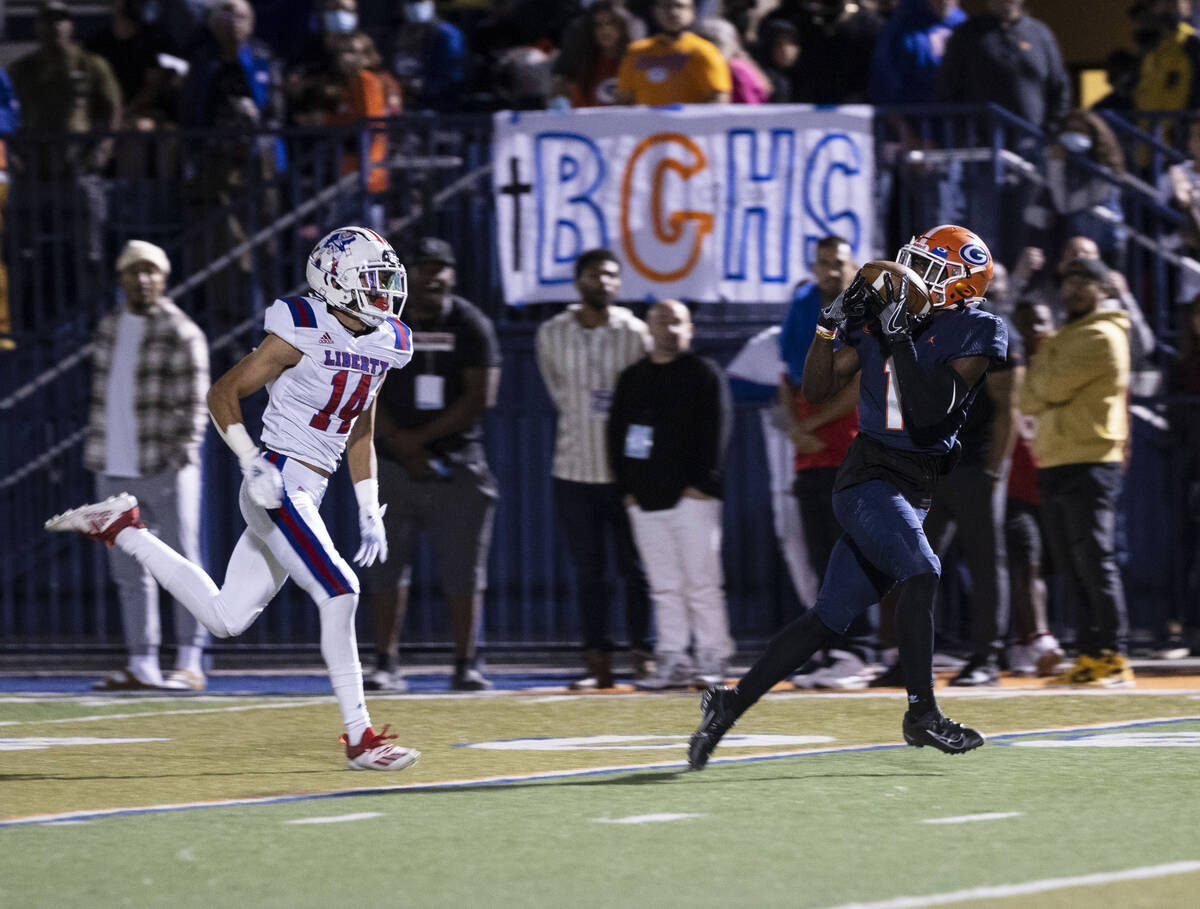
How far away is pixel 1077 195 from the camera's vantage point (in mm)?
12805

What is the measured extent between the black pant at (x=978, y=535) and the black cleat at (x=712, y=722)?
143 inches

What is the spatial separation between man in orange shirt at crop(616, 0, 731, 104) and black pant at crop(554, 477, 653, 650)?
9.92 ft

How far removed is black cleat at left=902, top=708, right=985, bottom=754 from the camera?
789cm

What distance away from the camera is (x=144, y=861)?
6250 millimetres

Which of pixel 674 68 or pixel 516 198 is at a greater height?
pixel 674 68

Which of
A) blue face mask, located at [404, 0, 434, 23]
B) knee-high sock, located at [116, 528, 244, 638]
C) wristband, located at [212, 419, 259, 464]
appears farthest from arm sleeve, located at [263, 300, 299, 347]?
blue face mask, located at [404, 0, 434, 23]

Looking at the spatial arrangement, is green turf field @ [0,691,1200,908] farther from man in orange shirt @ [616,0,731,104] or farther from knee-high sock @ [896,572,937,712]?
man in orange shirt @ [616,0,731,104]

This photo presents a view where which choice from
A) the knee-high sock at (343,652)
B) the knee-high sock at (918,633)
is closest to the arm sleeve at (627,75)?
the knee-high sock at (343,652)

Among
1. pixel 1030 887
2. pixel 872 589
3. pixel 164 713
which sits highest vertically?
pixel 872 589

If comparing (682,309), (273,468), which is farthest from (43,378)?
(273,468)

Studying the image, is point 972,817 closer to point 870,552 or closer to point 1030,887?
point 1030,887

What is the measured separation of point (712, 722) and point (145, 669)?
4866 millimetres

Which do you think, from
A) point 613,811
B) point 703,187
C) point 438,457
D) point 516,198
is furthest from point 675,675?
point 613,811

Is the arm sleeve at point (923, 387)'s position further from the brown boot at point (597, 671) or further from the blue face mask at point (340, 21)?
the blue face mask at point (340, 21)
